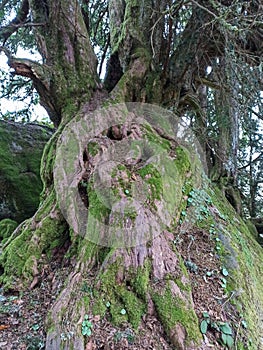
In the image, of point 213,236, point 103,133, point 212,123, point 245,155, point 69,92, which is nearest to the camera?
point 213,236

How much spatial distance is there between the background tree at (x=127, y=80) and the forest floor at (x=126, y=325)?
101 millimetres

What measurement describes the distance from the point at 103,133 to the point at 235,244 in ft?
7.25

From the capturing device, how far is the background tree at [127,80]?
97.4 inches

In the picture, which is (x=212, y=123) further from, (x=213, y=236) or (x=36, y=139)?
(x=36, y=139)

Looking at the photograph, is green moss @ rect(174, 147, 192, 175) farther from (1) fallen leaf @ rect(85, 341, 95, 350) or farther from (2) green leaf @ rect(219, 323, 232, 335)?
(1) fallen leaf @ rect(85, 341, 95, 350)

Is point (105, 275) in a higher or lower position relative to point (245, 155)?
lower

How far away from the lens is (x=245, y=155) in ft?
30.1

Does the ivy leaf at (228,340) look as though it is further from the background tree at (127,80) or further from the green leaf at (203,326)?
the background tree at (127,80)

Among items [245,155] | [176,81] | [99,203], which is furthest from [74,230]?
[245,155]

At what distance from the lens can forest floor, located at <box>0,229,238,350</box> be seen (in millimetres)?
2145

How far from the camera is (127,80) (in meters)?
4.76

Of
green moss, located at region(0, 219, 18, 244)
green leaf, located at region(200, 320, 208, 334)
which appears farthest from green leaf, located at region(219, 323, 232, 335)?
green moss, located at region(0, 219, 18, 244)

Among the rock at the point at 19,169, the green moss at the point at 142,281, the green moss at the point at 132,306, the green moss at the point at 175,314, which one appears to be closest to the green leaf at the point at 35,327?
the green moss at the point at 132,306

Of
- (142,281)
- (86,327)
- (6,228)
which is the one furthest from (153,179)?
(6,228)
